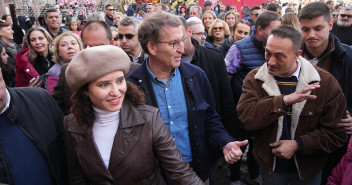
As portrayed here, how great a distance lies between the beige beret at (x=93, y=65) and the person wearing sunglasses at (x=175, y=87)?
491 millimetres

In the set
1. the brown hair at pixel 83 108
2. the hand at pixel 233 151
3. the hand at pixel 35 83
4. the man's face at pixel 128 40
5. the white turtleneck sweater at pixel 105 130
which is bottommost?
the hand at pixel 233 151

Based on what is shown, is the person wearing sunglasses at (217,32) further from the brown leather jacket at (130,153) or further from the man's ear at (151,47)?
the brown leather jacket at (130,153)

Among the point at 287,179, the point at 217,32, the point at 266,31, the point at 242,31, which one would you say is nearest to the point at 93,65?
the point at 287,179

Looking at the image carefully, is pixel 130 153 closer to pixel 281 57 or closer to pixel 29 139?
pixel 29 139

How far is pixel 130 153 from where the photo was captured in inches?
63.5

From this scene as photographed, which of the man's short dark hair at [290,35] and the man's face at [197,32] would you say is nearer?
the man's short dark hair at [290,35]

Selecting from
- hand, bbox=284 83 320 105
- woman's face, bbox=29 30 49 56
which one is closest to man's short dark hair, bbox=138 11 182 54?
hand, bbox=284 83 320 105

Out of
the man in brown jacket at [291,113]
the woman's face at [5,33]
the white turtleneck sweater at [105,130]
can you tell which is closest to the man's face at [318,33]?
the man in brown jacket at [291,113]

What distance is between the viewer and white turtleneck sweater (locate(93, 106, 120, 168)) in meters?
1.65

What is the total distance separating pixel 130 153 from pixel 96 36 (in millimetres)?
1880

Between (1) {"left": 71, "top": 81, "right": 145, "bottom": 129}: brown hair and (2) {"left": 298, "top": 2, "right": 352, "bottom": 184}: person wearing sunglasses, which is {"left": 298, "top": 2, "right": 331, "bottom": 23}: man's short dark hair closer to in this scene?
(2) {"left": 298, "top": 2, "right": 352, "bottom": 184}: person wearing sunglasses

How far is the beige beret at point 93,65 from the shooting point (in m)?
1.50

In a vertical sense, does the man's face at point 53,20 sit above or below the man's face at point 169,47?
below

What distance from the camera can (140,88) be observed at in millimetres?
2025
